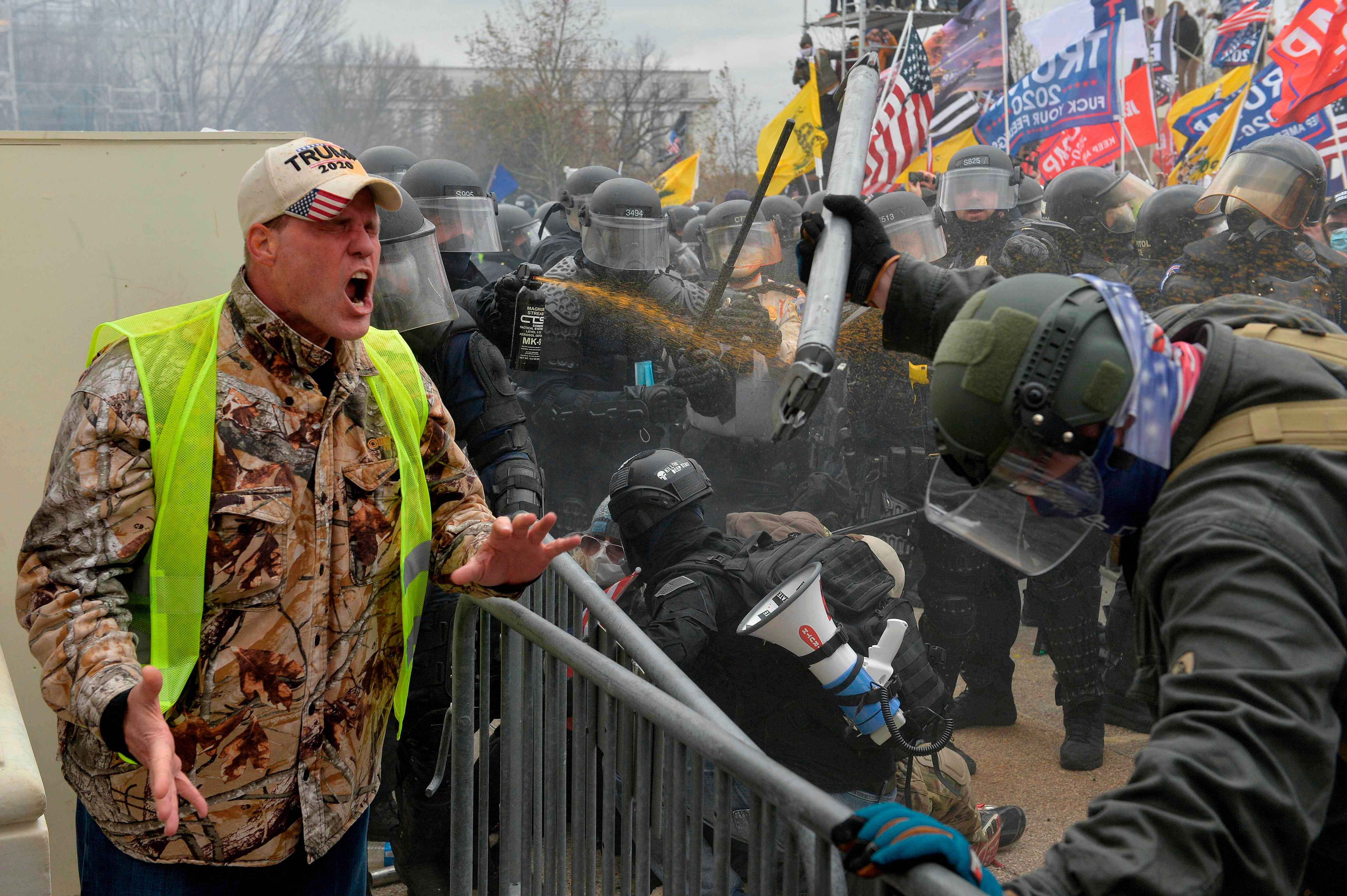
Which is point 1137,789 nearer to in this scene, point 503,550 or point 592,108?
point 503,550

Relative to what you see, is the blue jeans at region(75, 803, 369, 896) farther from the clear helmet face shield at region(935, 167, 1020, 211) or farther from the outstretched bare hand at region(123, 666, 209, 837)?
the clear helmet face shield at region(935, 167, 1020, 211)

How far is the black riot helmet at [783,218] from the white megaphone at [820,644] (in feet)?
17.6

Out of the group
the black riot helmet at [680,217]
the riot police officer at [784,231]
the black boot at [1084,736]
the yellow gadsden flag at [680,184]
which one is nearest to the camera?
the black boot at [1084,736]

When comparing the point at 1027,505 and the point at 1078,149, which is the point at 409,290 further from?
the point at 1078,149

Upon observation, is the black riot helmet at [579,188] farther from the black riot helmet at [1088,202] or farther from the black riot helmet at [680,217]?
the black riot helmet at [680,217]

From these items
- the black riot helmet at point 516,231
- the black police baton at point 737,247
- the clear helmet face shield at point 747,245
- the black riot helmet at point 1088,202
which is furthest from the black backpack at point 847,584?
the black riot helmet at point 516,231

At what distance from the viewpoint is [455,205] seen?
5.14m

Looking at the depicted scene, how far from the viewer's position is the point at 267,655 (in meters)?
1.95

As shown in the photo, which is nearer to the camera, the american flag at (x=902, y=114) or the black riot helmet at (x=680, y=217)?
the american flag at (x=902, y=114)

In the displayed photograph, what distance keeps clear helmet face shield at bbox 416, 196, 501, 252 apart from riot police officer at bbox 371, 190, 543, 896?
1.37 m

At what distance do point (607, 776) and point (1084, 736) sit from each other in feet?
10.2

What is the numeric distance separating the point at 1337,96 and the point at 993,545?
6.56m

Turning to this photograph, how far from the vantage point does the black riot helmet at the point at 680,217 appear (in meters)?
11.2

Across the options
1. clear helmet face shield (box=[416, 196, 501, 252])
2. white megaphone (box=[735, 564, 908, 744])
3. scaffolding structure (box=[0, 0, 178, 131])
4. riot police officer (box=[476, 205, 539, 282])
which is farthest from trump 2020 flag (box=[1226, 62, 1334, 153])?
scaffolding structure (box=[0, 0, 178, 131])
